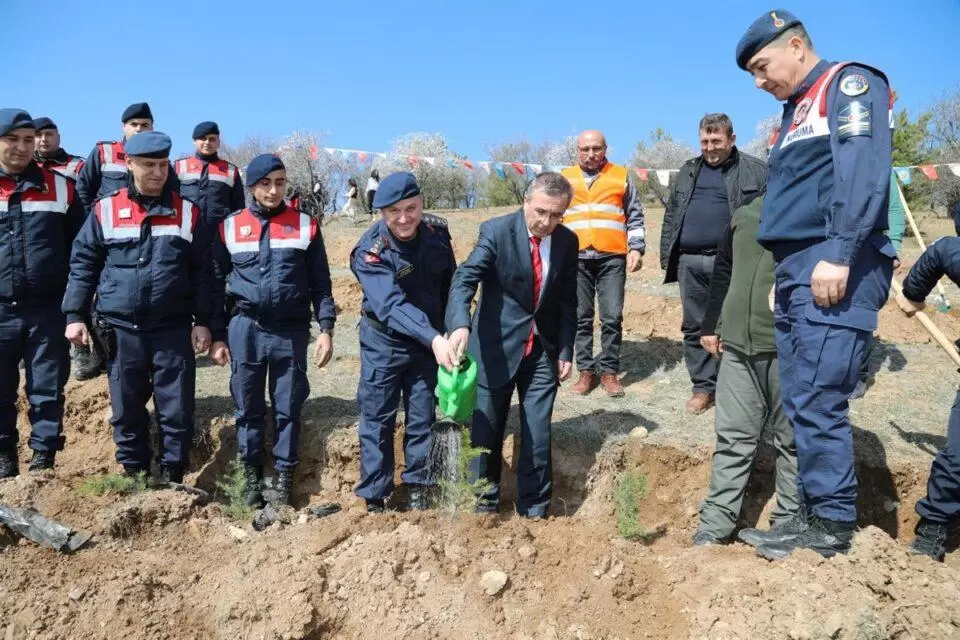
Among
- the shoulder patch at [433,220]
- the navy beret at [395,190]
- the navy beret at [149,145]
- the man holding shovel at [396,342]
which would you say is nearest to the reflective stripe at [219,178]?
the navy beret at [149,145]

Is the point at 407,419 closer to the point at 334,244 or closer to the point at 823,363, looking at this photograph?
the point at 823,363

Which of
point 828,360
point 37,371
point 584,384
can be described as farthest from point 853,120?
point 37,371

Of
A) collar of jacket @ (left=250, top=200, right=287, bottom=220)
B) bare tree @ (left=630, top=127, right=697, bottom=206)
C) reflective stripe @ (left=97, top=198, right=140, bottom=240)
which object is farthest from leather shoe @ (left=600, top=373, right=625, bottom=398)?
bare tree @ (left=630, top=127, right=697, bottom=206)

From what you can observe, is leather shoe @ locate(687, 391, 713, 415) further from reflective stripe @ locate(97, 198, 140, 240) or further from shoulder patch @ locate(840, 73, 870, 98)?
reflective stripe @ locate(97, 198, 140, 240)

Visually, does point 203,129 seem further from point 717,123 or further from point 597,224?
point 717,123

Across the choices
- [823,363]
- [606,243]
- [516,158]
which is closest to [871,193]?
[823,363]

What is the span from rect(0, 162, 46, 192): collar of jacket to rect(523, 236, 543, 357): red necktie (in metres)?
3.36

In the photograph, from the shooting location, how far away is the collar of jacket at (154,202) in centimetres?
436

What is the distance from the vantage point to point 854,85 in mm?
2684

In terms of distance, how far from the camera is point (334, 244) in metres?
15.4

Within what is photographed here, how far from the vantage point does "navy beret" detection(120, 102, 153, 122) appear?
18.6 ft

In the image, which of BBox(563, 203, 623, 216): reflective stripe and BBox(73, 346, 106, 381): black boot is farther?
BBox(73, 346, 106, 381): black boot

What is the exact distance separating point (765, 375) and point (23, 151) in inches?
193

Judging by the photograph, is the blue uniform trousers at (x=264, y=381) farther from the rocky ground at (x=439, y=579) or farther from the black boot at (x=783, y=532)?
the black boot at (x=783, y=532)
